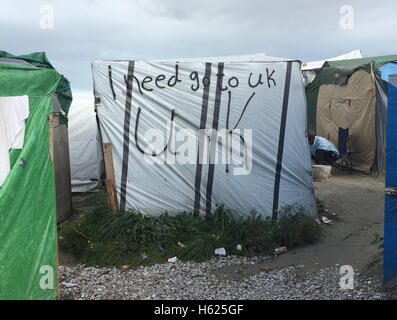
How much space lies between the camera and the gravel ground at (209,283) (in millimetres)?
4016

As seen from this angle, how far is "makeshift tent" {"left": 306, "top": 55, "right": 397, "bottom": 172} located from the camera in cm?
973

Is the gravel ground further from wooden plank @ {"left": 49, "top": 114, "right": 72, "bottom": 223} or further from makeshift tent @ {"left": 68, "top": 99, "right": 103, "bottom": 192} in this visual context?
makeshift tent @ {"left": 68, "top": 99, "right": 103, "bottom": 192}

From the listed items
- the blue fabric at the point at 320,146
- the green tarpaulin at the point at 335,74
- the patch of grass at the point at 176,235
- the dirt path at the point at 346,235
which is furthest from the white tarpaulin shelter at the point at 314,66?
the patch of grass at the point at 176,235

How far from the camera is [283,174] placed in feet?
20.4

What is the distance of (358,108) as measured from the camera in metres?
10.2

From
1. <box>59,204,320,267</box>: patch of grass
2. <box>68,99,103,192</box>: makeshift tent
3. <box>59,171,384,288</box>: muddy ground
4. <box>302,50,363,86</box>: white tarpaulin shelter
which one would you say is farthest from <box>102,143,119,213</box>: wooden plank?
<box>302,50,363,86</box>: white tarpaulin shelter

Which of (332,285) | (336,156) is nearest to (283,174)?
(332,285)

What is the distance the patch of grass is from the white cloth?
2263mm

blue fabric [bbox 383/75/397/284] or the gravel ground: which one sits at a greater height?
blue fabric [bbox 383/75/397/284]

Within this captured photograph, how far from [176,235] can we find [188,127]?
1.77 metres

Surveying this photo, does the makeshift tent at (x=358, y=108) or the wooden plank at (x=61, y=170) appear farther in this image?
the makeshift tent at (x=358, y=108)

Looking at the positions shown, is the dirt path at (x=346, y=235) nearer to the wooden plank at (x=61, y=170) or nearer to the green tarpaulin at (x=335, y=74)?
the green tarpaulin at (x=335, y=74)

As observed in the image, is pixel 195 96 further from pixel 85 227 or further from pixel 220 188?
pixel 85 227

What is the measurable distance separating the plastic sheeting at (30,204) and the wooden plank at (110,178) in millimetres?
2198
